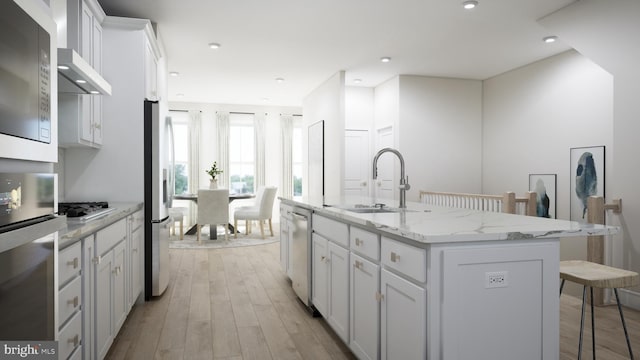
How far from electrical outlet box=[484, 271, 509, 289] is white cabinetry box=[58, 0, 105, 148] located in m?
2.64

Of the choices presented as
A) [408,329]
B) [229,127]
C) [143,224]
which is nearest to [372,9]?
[143,224]

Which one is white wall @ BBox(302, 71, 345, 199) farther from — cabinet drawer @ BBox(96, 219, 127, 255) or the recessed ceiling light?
cabinet drawer @ BBox(96, 219, 127, 255)

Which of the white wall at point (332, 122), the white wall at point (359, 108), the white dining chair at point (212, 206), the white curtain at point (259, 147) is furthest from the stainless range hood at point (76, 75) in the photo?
the white curtain at point (259, 147)

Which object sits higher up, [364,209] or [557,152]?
[557,152]

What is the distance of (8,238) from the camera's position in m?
0.91

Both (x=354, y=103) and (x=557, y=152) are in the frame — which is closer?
(x=557, y=152)

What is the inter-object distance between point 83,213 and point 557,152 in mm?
5116

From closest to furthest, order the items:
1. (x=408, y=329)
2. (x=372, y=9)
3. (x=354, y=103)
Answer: (x=408, y=329) → (x=372, y=9) → (x=354, y=103)

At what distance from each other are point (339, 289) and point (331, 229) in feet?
1.23

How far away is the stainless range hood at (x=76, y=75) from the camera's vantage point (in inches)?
73.4

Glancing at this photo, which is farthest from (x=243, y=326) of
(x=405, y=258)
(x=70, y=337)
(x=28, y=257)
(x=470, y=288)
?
(x=28, y=257)

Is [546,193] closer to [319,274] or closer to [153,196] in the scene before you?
[319,274]

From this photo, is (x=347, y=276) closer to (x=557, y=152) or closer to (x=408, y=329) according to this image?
(x=408, y=329)

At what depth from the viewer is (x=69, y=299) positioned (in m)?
1.71
